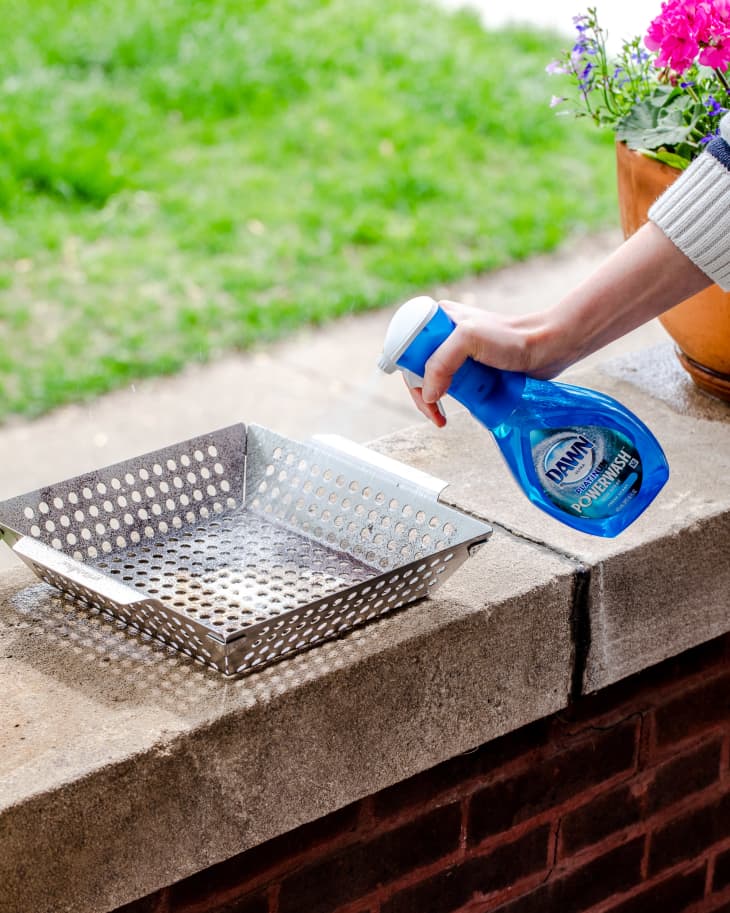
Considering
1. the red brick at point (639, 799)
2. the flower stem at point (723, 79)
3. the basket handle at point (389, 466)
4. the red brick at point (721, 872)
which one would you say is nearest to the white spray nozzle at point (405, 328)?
the basket handle at point (389, 466)

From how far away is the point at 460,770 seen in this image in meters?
1.56

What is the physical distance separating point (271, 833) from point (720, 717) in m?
0.82

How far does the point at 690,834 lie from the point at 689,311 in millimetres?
773

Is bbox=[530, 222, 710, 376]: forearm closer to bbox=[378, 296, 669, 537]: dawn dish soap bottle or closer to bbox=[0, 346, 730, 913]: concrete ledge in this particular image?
bbox=[378, 296, 669, 537]: dawn dish soap bottle

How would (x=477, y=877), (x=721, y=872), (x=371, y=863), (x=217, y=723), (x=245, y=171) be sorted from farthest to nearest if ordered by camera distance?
(x=245, y=171)
(x=721, y=872)
(x=477, y=877)
(x=371, y=863)
(x=217, y=723)

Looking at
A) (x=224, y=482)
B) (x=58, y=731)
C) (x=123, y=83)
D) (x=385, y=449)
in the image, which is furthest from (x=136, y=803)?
(x=123, y=83)

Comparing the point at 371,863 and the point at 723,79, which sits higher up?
the point at 723,79

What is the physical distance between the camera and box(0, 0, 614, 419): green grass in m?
4.94

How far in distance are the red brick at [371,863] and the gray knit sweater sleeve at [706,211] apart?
0.72m

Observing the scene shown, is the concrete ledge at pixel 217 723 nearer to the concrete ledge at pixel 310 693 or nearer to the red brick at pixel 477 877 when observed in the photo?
the concrete ledge at pixel 310 693

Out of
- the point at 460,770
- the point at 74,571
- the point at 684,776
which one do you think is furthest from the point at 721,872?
the point at 74,571

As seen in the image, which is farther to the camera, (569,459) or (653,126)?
(653,126)

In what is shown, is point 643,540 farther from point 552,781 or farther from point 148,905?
point 148,905

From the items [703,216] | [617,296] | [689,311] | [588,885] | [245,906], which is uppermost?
[703,216]
